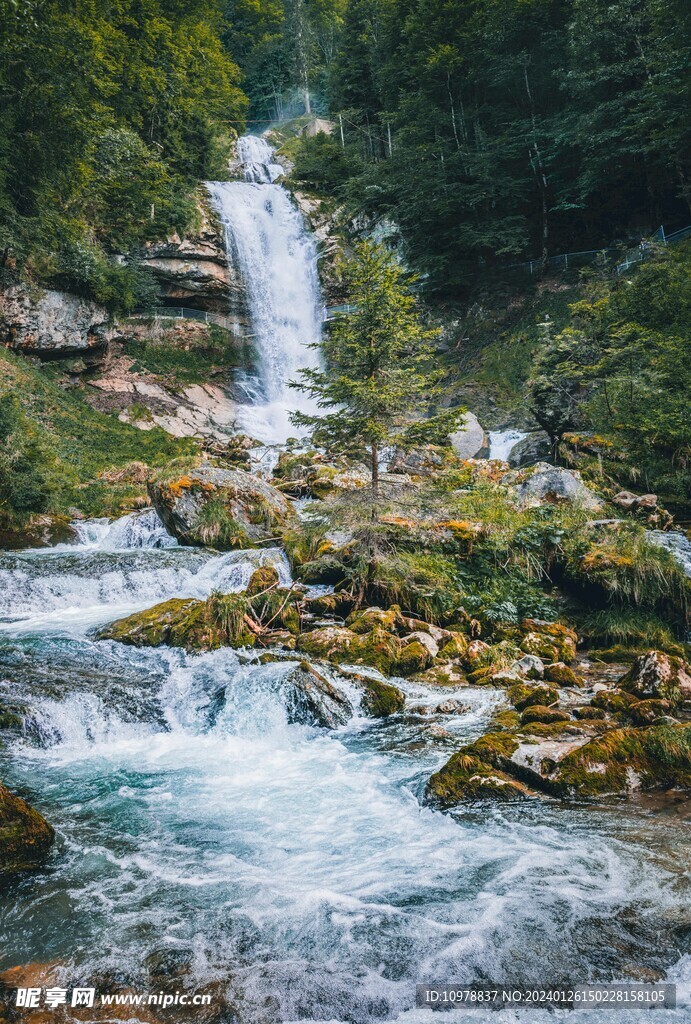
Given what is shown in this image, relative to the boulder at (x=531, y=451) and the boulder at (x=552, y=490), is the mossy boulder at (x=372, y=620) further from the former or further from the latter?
the boulder at (x=531, y=451)

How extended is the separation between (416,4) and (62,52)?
69.3ft

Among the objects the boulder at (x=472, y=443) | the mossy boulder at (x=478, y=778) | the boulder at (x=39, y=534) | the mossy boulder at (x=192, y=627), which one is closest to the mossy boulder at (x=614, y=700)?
the mossy boulder at (x=478, y=778)

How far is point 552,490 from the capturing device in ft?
39.0

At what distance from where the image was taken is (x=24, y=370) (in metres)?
22.0

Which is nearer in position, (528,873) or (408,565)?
(528,873)

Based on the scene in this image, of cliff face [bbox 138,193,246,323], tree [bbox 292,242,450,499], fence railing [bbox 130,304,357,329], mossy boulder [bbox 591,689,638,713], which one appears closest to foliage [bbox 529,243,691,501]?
tree [bbox 292,242,450,499]

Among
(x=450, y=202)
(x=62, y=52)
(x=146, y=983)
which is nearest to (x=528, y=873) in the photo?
(x=146, y=983)

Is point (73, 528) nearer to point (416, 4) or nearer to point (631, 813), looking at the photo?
point (631, 813)

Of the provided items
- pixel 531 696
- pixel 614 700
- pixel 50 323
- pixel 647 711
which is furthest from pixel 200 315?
pixel 647 711

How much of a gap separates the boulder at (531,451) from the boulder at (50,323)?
63.2 ft

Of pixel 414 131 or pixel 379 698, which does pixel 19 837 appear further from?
pixel 414 131

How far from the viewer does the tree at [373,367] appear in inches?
337

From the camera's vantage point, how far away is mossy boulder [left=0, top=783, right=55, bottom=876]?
3822 millimetres

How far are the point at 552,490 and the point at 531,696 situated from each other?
21.5ft
